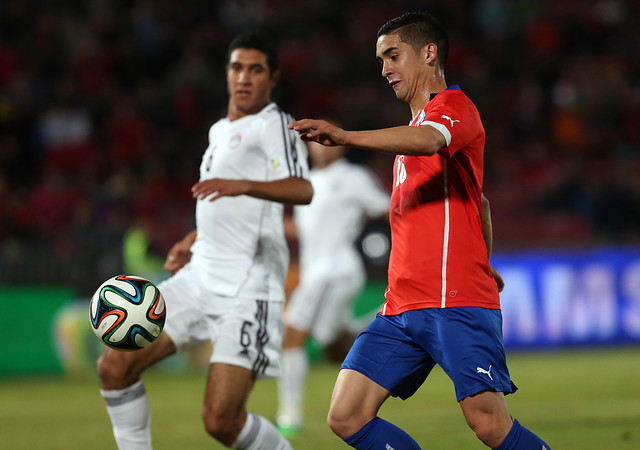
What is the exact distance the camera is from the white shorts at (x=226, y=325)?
Answer: 5258 mm

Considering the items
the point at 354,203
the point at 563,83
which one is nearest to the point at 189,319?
the point at 354,203

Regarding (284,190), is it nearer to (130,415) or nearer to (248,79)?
(248,79)

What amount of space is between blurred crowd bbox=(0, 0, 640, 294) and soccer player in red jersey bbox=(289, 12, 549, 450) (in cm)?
900

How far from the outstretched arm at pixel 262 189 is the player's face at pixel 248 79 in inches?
25.7

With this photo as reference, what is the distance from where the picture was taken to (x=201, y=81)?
17125 millimetres

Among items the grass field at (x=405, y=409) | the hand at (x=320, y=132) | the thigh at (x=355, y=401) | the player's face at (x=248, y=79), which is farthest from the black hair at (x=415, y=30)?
the grass field at (x=405, y=409)

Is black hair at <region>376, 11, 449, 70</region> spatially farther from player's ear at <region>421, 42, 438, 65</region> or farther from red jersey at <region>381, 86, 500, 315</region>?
red jersey at <region>381, 86, 500, 315</region>

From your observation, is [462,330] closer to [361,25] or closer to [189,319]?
[189,319]

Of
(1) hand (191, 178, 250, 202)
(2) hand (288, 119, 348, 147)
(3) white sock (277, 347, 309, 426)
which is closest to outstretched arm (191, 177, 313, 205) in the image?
(1) hand (191, 178, 250, 202)

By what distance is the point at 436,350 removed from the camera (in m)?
4.35

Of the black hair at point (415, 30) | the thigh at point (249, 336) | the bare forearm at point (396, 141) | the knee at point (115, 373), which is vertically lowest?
the knee at point (115, 373)

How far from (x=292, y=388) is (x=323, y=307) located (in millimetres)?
1030

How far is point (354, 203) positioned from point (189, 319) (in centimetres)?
428

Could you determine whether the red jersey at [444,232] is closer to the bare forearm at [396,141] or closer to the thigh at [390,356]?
the thigh at [390,356]
